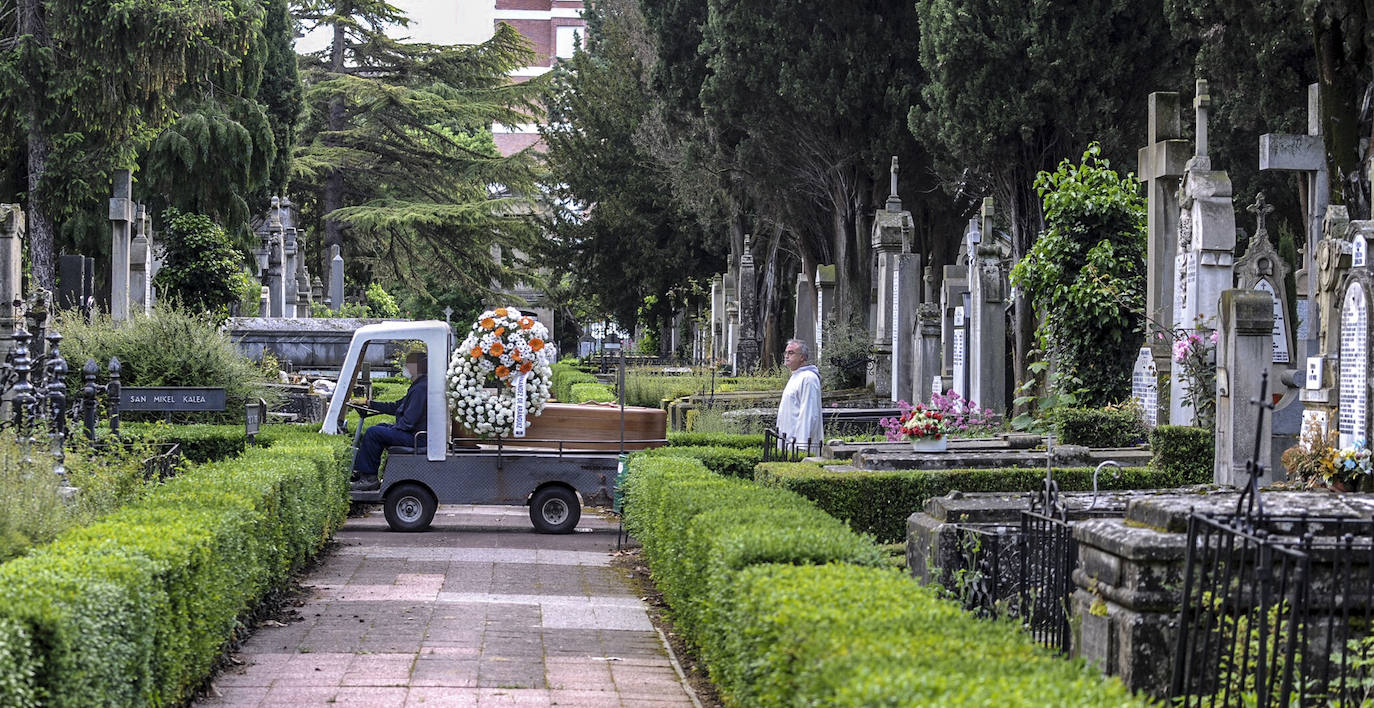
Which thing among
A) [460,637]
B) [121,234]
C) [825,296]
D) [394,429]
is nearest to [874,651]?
[460,637]

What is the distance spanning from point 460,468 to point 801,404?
3.24 metres

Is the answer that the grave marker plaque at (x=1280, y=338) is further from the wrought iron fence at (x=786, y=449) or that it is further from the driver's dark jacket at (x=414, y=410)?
the driver's dark jacket at (x=414, y=410)

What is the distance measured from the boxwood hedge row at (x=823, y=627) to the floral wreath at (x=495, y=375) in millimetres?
5844

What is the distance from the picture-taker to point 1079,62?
2248cm

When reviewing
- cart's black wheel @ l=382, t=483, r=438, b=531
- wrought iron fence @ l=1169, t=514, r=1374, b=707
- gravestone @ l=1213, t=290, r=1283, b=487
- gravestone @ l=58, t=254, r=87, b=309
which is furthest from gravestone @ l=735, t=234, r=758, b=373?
wrought iron fence @ l=1169, t=514, r=1374, b=707

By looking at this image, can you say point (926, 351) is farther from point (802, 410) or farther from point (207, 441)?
point (207, 441)

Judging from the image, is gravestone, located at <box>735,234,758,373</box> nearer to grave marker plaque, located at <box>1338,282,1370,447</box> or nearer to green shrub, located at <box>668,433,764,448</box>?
green shrub, located at <box>668,433,764,448</box>

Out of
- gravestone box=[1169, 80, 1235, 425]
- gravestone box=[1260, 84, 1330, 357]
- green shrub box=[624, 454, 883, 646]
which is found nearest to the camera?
green shrub box=[624, 454, 883, 646]

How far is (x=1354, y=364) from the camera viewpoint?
11539 mm

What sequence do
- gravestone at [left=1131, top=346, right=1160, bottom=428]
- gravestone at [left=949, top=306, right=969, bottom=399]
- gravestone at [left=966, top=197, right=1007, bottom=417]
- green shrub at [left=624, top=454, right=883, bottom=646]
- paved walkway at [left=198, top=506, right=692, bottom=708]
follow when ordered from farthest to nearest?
1. gravestone at [left=949, top=306, right=969, bottom=399]
2. gravestone at [left=966, top=197, right=1007, bottom=417]
3. gravestone at [left=1131, top=346, right=1160, bottom=428]
4. paved walkway at [left=198, top=506, right=692, bottom=708]
5. green shrub at [left=624, top=454, right=883, bottom=646]

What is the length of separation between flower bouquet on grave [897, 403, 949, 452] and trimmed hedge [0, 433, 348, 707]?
5644mm

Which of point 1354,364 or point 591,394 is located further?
point 591,394

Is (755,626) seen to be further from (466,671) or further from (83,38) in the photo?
(83,38)

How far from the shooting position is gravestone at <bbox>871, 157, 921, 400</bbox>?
24031 mm
